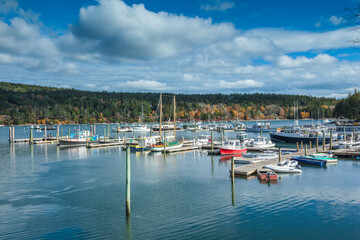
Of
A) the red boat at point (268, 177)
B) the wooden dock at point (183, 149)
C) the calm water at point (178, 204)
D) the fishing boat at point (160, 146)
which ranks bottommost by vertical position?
the calm water at point (178, 204)

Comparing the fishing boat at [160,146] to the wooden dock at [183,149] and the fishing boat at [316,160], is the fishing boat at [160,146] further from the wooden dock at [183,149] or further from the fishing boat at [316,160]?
the fishing boat at [316,160]

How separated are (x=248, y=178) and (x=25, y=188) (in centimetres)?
2250

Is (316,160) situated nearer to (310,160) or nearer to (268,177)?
(310,160)

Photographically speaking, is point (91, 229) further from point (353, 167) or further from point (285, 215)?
point (353, 167)

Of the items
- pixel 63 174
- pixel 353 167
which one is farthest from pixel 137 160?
pixel 353 167

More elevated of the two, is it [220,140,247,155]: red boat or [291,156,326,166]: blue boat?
[220,140,247,155]: red boat

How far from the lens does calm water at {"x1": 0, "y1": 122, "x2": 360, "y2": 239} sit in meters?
18.9

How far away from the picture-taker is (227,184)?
99.7ft

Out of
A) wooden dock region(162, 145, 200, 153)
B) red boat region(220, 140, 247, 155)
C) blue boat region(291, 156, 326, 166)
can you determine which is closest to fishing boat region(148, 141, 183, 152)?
wooden dock region(162, 145, 200, 153)

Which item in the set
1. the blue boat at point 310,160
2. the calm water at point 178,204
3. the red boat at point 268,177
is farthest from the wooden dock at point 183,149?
the red boat at point 268,177

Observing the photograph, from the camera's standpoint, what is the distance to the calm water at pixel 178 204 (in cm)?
1886

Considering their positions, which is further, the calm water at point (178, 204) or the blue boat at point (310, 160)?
the blue boat at point (310, 160)

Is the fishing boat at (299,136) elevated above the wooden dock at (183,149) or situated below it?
above

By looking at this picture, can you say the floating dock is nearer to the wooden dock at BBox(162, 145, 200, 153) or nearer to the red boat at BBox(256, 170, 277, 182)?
the wooden dock at BBox(162, 145, 200, 153)
